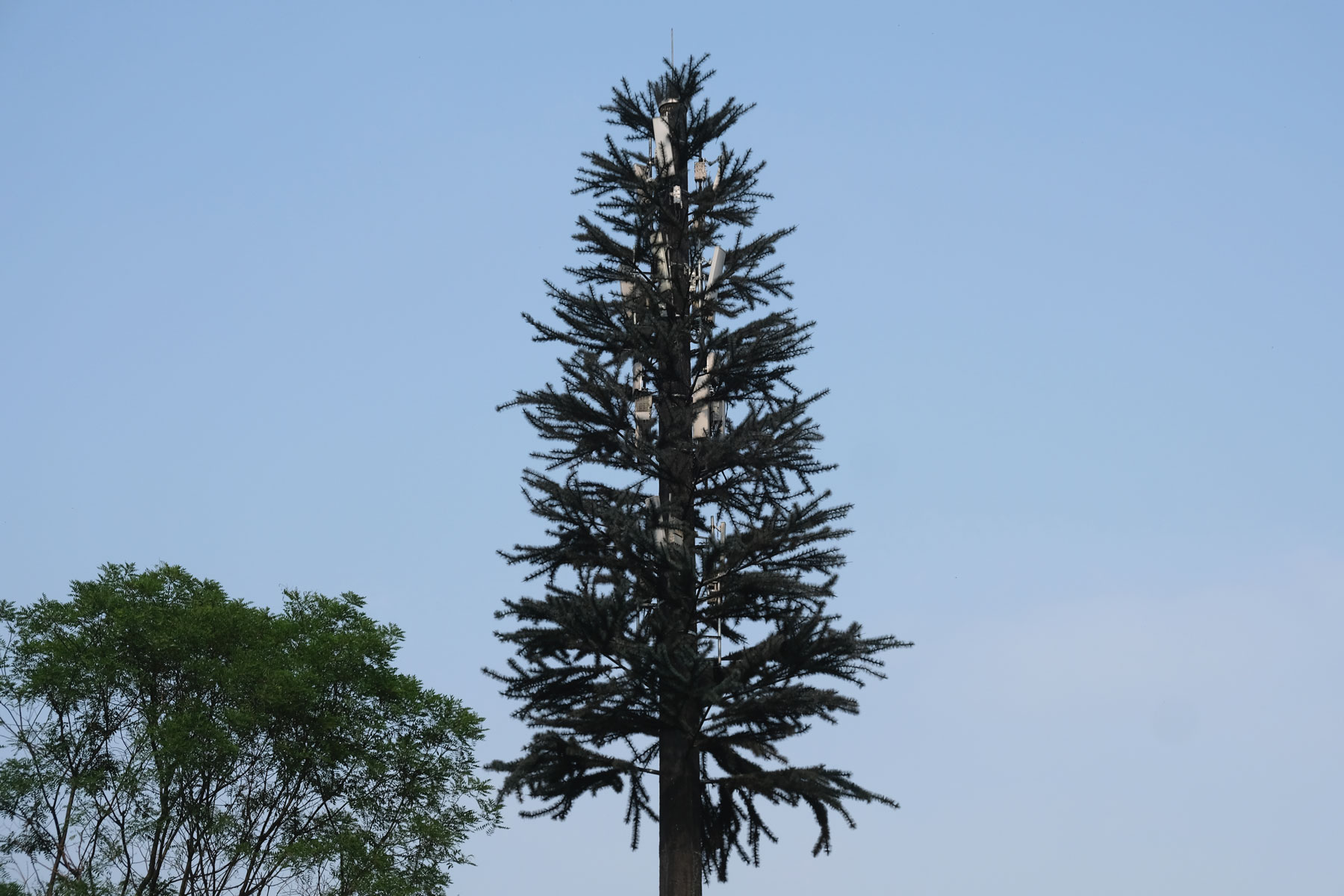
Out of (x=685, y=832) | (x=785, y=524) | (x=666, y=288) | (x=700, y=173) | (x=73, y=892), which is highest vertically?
(x=700, y=173)

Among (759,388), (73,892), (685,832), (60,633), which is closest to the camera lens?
(685,832)

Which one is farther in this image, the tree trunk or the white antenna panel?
the white antenna panel

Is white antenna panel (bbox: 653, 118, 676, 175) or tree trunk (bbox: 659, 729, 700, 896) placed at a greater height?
white antenna panel (bbox: 653, 118, 676, 175)

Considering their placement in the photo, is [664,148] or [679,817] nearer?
[679,817]

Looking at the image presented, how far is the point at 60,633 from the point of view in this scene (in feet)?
72.3

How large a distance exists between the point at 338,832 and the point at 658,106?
39.3ft

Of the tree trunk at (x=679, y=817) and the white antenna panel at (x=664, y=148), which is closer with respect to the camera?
the tree trunk at (x=679, y=817)

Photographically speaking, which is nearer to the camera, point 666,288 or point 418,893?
point 666,288

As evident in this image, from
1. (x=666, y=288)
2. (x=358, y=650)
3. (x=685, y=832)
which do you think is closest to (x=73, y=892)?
(x=358, y=650)

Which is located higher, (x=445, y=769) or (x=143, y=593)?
(x=143, y=593)

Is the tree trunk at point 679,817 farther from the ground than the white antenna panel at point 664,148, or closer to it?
closer to it

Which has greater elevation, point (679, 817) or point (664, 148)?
point (664, 148)

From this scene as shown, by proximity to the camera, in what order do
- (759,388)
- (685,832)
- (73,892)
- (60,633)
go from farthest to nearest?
(60,633)
(73,892)
(759,388)
(685,832)

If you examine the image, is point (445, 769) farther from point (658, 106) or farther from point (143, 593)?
point (658, 106)
